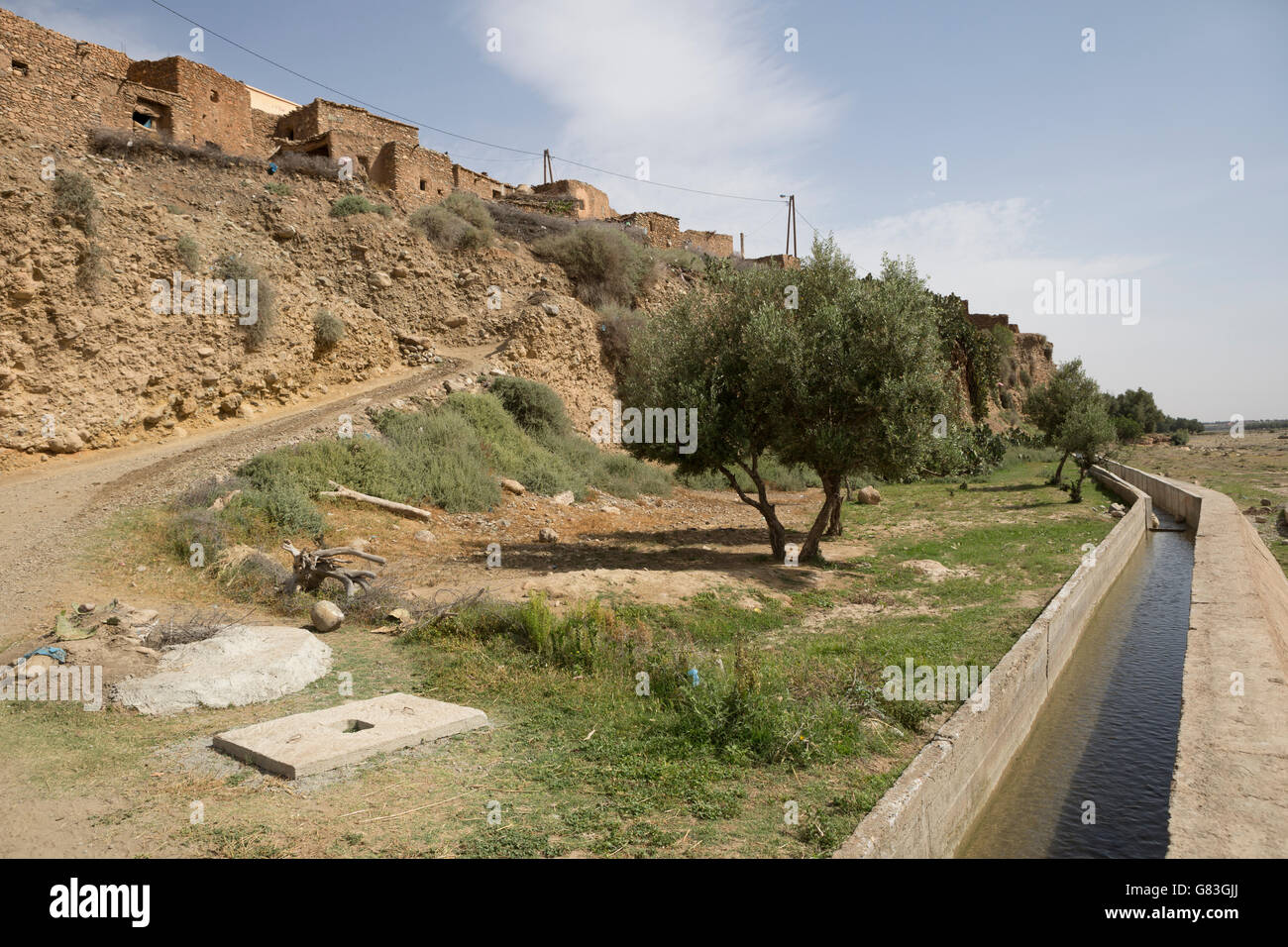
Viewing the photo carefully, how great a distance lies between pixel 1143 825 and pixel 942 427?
8142mm

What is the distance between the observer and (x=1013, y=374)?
69250 mm

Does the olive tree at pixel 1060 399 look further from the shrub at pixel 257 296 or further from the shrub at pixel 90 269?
the shrub at pixel 90 269

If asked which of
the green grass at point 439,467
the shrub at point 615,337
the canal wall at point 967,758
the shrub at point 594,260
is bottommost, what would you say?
the canal wall at point 967,758

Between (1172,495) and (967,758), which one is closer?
(967,758)

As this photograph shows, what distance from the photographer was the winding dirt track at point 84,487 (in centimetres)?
877

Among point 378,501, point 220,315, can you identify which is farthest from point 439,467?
point 220,315

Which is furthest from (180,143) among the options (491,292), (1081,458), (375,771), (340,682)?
(1081,458)

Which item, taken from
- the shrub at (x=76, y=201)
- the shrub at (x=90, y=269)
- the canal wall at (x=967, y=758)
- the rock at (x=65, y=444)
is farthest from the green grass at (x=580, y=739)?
the shrub at (x=76, y=201)

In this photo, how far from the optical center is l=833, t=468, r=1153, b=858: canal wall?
482 centimetres

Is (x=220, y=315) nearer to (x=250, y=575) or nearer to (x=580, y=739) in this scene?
(x=250, y=575)

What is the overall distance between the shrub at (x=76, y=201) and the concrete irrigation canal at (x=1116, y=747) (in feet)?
63.1

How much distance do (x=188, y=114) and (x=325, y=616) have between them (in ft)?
71.9

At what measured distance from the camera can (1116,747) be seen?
7.97m

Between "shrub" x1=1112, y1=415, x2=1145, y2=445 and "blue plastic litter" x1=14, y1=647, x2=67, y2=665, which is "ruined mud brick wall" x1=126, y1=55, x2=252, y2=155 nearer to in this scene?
"blue plastic litter" x1=14, y1=647, x2=67, y2=665
